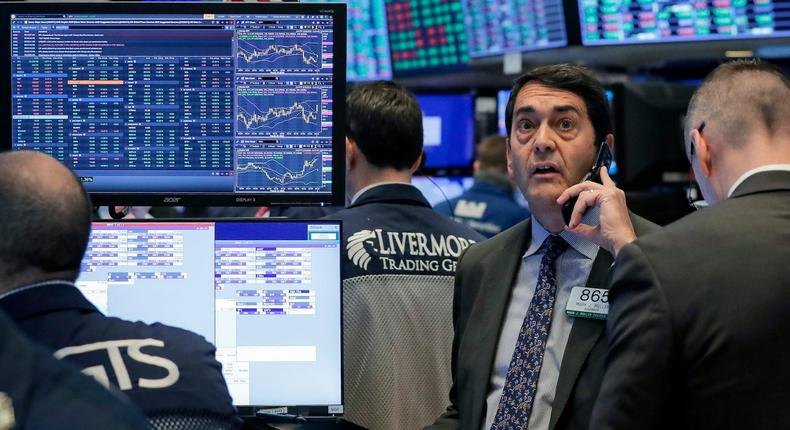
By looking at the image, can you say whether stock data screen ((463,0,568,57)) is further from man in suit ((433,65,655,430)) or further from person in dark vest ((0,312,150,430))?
person in dark vest ((0,312,150,430))

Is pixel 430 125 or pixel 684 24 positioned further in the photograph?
pixel 430 125

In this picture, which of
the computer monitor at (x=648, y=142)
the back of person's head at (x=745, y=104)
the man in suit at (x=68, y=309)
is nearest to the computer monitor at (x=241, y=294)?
the man in suit at (x=68, y=309)

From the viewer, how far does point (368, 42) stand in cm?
621

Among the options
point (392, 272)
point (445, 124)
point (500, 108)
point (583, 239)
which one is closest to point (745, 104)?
point (583, 239)

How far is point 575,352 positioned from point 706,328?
500 mm

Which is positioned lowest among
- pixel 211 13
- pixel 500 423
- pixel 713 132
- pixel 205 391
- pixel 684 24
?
pixel 500 423

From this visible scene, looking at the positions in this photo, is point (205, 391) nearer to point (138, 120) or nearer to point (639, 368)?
point (639, 368)

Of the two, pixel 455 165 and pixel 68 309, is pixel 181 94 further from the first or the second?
pixel 455 165

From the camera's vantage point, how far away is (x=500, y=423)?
8.18 ft

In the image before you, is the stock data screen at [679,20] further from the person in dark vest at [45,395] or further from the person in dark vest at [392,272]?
the person in dark vest at [45,395]

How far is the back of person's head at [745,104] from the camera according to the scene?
7.02 feet

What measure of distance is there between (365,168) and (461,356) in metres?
0.87

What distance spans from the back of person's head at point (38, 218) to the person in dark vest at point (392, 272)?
48.5 inches

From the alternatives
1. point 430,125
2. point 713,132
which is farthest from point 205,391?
point 430,125
